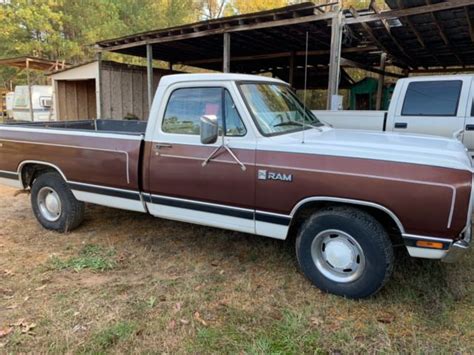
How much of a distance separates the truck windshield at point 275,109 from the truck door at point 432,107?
8.22 feet

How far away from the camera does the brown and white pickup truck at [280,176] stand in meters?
2.93

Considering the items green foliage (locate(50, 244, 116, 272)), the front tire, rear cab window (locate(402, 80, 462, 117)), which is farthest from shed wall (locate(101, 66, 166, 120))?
the front tire

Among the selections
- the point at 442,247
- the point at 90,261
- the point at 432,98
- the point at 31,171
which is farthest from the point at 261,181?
the point at 432,98

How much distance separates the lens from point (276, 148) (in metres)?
3.41

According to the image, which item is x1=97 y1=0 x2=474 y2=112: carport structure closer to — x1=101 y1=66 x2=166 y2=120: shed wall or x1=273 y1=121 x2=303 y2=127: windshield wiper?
x1=101 y1=66 x2=166 y2=120: shed wall

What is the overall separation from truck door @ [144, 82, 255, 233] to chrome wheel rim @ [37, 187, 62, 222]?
159 cm

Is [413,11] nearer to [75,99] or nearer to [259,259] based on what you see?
[259,259]

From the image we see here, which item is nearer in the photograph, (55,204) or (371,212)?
(371,212)

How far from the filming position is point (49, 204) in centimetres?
506

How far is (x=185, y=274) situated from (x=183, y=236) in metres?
1.06

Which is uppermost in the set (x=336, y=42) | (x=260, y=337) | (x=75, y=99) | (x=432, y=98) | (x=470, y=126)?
(x=336, y=42)

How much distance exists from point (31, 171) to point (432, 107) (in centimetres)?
597

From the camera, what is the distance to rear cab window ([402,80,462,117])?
5.98 meters

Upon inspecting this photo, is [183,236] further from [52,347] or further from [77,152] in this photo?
[52,347]
